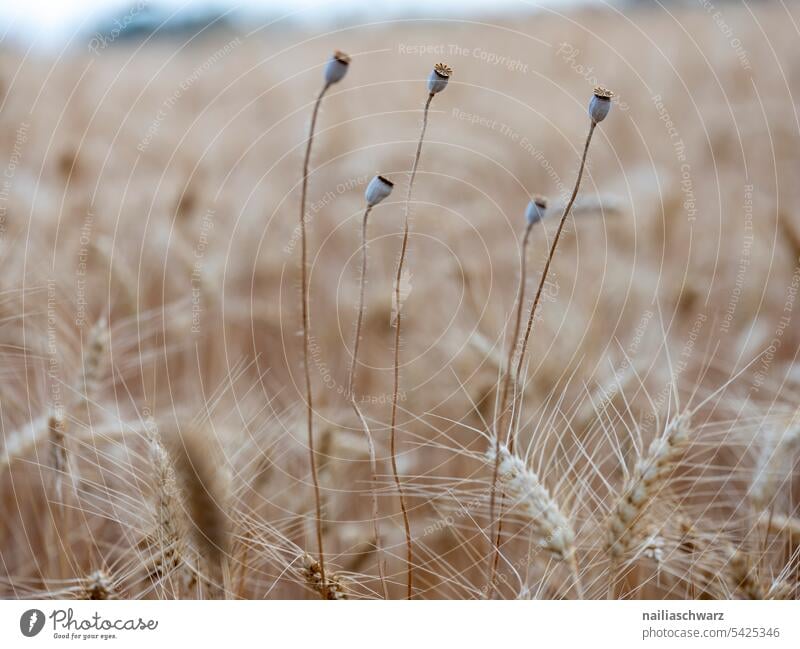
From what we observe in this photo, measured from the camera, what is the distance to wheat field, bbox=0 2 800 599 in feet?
2.32

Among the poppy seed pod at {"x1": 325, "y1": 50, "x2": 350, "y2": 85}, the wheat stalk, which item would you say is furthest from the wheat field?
the poppy seed pod at {"x1": 325, "y1": 50, "x2": 350, "y2": 85}

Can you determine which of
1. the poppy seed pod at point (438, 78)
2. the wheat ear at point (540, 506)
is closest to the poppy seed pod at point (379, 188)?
the poppy seed pod at point (438, 78)

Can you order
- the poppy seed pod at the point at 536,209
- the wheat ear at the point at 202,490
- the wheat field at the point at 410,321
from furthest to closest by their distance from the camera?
the wheat field at the point at 410,321
the wheat ear at the point at 202,490
the poppy seed pod at the point at 536,209

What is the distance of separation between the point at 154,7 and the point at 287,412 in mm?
Answer: 579

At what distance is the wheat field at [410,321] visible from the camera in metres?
0.71

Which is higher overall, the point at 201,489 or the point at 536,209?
the point at 536,209

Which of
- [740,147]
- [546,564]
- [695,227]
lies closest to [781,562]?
[546,564]

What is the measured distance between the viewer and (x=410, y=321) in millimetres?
1134

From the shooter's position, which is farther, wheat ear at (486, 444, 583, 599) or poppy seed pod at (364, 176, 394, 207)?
wheat ear at (486, 444, 583, 599)

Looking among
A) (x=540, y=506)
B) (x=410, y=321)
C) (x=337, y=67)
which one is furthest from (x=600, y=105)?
(x=410, y=321)

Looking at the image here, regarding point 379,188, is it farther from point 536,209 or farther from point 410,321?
point 410,321

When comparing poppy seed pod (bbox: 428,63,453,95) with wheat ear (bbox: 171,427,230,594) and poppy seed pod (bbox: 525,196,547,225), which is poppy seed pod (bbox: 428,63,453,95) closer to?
poppy seed pod (bbox: 525,196,547,225)

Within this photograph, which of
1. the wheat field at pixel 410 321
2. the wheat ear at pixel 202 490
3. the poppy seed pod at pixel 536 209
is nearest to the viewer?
the poppy seed pod at pixel 536 209

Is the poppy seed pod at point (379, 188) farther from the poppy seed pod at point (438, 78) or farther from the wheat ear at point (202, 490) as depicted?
the wheat ear at point (202, 490)
